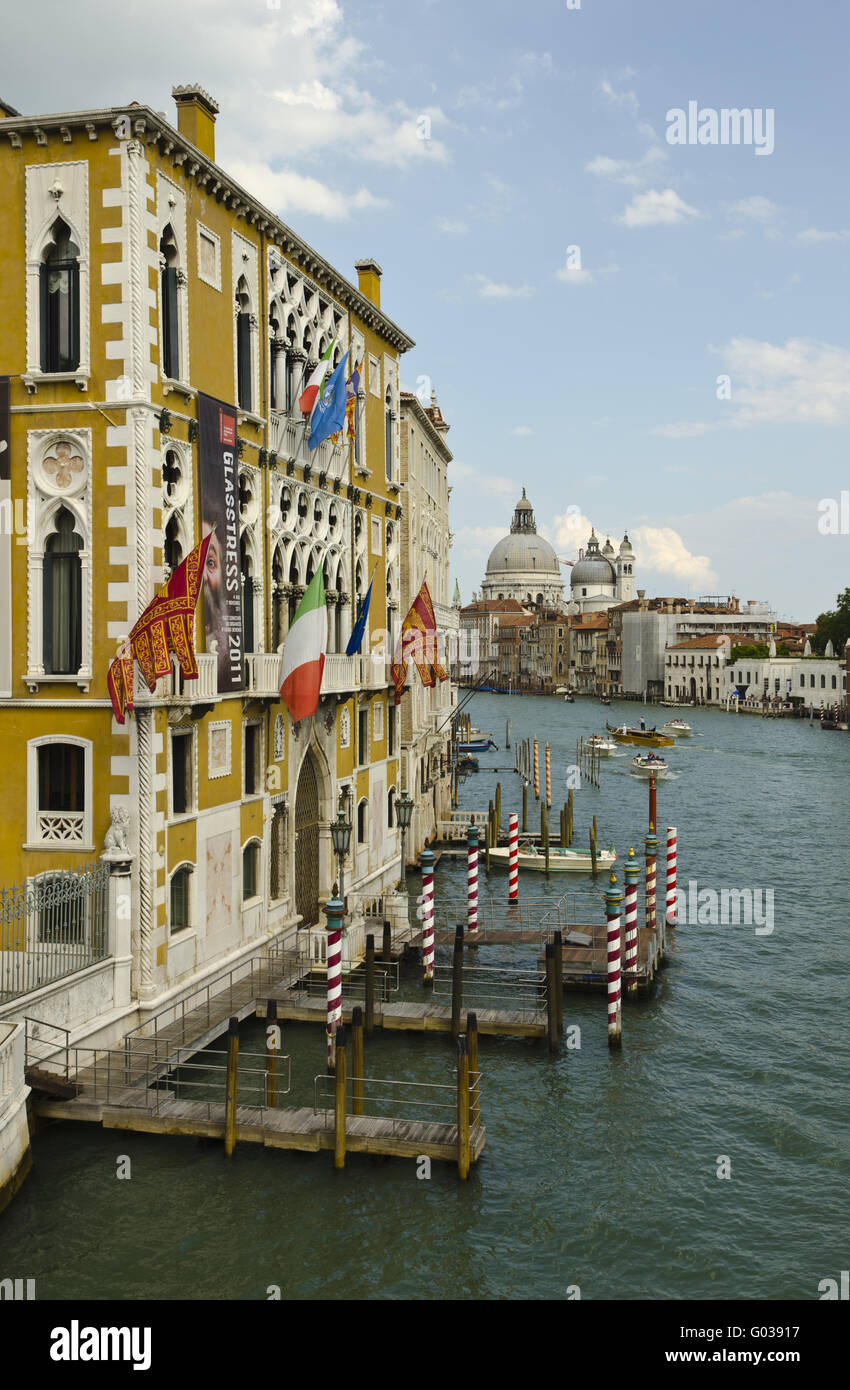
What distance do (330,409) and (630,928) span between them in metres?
10.5

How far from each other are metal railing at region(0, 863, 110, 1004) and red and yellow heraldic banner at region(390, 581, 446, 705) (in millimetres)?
12475

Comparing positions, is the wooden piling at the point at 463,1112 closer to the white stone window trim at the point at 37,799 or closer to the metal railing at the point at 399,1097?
the metal railing at the point at 399,1097

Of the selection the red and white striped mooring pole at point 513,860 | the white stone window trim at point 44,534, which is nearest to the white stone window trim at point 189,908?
the white stone window trim at point 44,534

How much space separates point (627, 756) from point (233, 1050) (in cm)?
6393

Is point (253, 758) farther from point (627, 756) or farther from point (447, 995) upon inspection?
point (627, 756)

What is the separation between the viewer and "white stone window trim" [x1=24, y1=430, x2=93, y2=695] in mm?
15281

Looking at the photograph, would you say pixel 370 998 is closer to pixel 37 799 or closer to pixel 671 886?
pixel 37 799

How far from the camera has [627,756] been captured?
75.9 m

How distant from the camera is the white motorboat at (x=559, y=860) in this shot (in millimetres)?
35938

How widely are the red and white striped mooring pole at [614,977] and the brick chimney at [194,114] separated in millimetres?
13255

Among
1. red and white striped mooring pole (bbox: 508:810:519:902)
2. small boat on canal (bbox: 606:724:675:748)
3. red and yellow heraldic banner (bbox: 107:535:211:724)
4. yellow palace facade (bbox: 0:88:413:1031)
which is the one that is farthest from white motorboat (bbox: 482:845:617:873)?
small boat on canal (bbox: 606:724:675:748)

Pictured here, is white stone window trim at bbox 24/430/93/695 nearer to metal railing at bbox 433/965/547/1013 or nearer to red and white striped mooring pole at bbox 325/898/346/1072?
red and white striped mooring pole at bbox 325/898/346/1072

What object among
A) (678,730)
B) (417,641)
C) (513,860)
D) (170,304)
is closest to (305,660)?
(170,304)

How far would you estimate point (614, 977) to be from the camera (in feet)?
62.3
